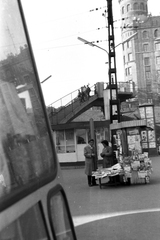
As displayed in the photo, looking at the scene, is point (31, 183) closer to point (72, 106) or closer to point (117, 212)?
point (117, 212)

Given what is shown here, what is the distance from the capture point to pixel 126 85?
38.7 metres

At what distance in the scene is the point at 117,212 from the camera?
9.42 metres

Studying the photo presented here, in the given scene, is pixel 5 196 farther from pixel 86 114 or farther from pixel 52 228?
pixel 86 114

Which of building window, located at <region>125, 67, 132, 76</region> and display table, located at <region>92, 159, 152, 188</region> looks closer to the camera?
display table, located at <region>92, 159, 152, 188</region>

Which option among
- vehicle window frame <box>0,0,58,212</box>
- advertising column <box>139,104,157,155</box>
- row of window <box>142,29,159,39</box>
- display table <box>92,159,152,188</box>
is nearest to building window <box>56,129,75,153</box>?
advertising column <box>139,104,157,155</box>

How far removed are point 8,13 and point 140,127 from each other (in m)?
14.8

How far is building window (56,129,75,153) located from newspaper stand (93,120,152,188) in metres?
13.2

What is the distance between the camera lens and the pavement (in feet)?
23.9

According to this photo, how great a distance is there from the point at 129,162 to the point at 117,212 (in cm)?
587

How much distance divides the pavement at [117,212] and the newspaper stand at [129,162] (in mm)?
456

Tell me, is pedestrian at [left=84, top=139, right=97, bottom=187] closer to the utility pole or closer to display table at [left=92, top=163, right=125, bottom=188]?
display table at [left=92, top=163, right=125, bottom=188]

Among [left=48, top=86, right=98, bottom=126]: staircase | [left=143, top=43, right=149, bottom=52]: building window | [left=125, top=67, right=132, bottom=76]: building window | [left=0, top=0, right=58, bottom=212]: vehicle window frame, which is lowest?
[left=125, top=67, right=132, bottom=76]: building window

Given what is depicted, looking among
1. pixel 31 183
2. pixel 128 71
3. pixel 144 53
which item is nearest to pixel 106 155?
pixel 31 183

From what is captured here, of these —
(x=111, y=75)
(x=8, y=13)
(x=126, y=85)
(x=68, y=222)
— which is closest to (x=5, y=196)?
(x=8, y=13)
